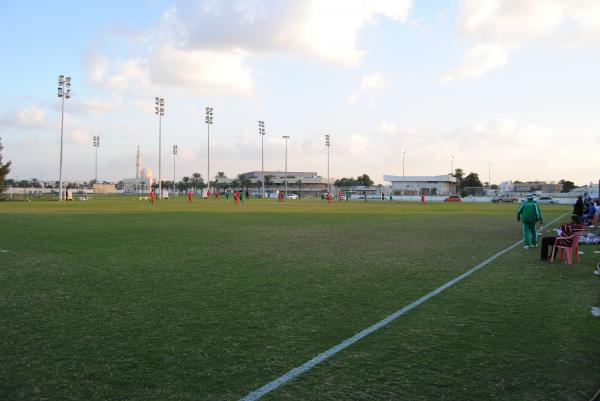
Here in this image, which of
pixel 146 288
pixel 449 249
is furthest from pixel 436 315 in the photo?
pixel 449 249

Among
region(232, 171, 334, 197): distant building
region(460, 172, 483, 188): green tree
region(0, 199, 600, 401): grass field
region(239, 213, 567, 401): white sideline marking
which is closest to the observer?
region(239, 213, 567, 401): white sideline marking

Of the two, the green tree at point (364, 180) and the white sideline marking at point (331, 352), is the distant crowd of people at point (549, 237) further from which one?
the green tree at point (364, 180)

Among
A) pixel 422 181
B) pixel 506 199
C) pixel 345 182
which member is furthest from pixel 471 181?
pixel 506 199

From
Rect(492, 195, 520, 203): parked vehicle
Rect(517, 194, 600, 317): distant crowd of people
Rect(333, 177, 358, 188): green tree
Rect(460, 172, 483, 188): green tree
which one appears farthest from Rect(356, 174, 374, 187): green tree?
Rect(517, 194, 600, 317): distant crowd of people

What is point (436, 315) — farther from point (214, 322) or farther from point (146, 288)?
point (146, 288)

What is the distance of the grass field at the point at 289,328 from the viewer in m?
4.11

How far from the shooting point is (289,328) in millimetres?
5734

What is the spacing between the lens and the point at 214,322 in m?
5.99

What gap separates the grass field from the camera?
4109 millimetres

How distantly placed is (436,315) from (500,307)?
1.18m

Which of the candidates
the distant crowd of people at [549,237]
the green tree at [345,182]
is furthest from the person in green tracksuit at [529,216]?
the green tree at [345,182]

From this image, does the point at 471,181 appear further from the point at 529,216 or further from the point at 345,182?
the point at 529,216

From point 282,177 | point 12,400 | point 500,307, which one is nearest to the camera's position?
point 12,400

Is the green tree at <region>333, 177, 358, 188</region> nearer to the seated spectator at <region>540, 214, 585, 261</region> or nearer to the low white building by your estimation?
the low white building
